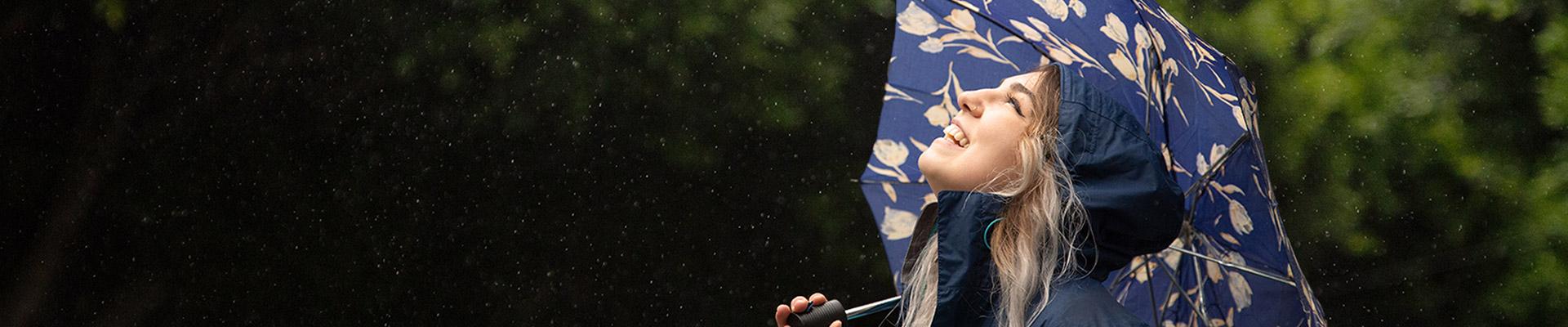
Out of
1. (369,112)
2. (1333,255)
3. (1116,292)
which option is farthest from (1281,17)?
(369,112)

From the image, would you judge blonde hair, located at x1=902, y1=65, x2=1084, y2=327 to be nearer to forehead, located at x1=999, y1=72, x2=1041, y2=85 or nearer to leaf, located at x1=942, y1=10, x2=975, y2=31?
forehead, located at x1=999, y1=72, x2=1041, y2=85

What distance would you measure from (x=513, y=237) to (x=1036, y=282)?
279cm

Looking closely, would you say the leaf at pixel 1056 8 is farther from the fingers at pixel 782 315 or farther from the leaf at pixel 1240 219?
the fingers at pixel 782 315

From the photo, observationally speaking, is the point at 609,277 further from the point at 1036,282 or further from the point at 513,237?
the point at 1036,282

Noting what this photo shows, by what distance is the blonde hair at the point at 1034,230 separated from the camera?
1.12m

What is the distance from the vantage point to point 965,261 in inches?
43.9

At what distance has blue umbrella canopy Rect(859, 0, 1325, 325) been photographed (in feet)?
4.35

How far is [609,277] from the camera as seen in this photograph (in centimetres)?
372

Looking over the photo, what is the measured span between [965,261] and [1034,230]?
0.07 metres

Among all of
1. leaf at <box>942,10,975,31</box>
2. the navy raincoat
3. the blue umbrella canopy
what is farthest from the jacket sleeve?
leaf at <box>942,10,975,31</box>

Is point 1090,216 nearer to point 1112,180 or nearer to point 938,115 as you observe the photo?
point 1112,180

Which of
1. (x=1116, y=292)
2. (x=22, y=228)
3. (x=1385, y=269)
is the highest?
(x=22, y=228)

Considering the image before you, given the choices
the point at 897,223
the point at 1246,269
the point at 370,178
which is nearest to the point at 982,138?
the point at 1246,269

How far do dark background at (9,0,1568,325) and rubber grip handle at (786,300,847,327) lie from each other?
2.07 m
